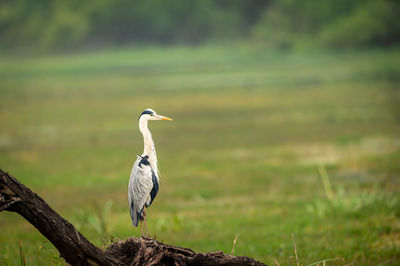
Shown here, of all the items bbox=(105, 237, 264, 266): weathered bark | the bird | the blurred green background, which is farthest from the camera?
the blurred green background

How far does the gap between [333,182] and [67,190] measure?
5672mm

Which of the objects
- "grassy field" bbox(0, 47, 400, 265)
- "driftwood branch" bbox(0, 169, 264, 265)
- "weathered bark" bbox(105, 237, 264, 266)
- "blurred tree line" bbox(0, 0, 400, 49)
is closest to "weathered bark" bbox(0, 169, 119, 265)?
"driftwood branch" bbox(0, 169, 264, 265)

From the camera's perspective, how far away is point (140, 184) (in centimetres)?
408

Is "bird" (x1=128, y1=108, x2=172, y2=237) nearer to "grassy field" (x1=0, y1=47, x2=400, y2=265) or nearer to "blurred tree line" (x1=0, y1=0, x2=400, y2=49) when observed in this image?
"grassy field" (x1=0, y1=47, x2=400, y2=265)

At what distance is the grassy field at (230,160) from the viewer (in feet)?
30.1

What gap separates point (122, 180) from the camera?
15266 mm

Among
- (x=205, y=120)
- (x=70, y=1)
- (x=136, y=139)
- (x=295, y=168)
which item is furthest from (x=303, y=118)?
(x=70, y=1)

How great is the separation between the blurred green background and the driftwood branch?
0.26 m

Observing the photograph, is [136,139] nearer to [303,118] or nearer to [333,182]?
[303,118]

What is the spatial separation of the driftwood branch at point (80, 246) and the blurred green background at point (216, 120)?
258mm

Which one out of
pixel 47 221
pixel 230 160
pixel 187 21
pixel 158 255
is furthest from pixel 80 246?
pixel 187 21

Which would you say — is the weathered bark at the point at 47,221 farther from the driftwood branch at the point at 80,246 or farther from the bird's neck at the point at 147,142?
the bird's neck at the point at 147,142

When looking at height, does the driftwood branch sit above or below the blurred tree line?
below

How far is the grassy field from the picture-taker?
30.1 ft
